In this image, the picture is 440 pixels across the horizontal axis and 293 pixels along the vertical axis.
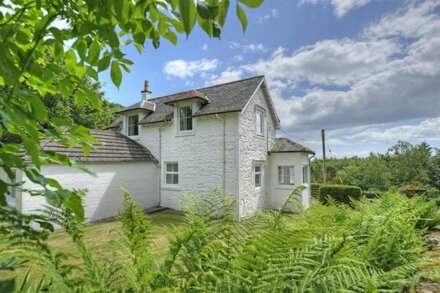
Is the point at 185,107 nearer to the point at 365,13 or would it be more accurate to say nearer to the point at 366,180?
the point at 365,13

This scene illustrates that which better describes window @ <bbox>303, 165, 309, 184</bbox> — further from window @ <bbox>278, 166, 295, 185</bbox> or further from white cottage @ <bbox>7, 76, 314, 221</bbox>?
window @ <bbox>278, 166, 295, 185</bbox>

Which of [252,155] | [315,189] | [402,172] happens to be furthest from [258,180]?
[402,172]

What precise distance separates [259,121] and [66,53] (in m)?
12.3

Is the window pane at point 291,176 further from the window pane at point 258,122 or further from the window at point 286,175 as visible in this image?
the window pane at point 258,122

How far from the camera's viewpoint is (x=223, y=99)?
488 inches

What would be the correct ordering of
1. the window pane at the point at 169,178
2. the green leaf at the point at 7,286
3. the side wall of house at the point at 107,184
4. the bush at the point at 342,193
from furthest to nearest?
the bush at the point at 342,193 → the window pane at the point at 169,178 → the side wall of house at the point at 107,184 → the green leaf at the point at 7,286

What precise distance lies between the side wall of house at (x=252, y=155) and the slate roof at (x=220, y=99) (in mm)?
511

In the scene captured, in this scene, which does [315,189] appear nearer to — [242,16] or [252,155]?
[252,155]

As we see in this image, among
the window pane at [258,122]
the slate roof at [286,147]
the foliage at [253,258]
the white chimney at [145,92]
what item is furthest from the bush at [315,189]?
the foliage at [253,258]

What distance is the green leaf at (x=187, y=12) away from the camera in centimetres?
79

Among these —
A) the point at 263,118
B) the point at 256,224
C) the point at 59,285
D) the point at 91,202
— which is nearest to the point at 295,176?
the point at 263,118

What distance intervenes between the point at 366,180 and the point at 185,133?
18516 mm

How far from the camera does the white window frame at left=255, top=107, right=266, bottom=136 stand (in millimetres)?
12891

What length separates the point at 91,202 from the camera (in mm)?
10820
